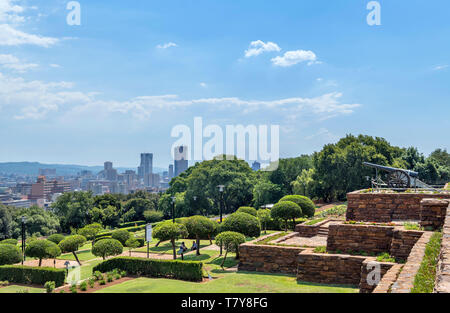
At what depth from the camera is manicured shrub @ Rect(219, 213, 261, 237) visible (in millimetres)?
16281

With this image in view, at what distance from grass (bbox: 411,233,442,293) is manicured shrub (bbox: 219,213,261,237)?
9650mm

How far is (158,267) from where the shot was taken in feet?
47.2

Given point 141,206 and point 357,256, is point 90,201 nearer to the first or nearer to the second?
point 141,206

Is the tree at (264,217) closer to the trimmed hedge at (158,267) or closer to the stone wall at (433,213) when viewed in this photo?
the trimmed hedge at (158,267)

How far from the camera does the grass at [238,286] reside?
10.2m

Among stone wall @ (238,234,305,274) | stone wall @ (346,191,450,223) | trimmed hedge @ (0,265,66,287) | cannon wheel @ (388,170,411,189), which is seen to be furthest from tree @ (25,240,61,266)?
cannon wheel @ (388,170,411,189)

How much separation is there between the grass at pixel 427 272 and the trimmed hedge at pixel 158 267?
8.57 metres

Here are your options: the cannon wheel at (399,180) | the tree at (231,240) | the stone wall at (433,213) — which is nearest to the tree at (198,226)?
the tree at (231,240)

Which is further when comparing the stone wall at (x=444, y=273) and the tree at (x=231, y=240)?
the tree at (x=231, y=240)

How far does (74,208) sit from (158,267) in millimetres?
31681

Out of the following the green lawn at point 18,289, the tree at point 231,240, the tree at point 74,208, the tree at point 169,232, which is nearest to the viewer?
the green lawn at point 18,289

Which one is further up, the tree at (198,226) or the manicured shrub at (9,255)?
the tree at (198,226)

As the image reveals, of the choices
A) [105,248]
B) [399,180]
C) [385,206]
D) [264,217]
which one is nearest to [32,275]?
[105,248]
